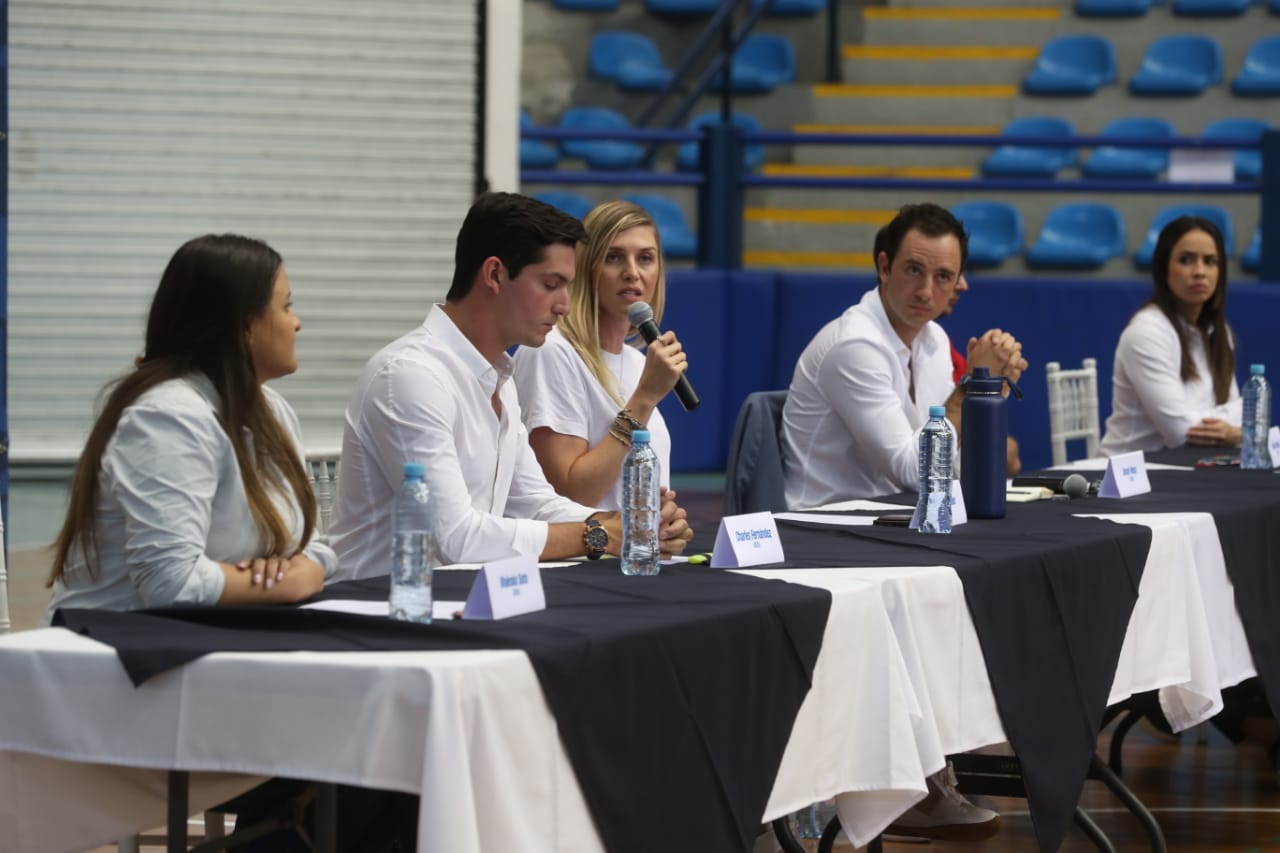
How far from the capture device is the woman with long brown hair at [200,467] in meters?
2.12

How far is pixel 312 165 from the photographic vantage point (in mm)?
6613

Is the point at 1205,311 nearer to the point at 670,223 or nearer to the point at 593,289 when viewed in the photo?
the point at 593,289

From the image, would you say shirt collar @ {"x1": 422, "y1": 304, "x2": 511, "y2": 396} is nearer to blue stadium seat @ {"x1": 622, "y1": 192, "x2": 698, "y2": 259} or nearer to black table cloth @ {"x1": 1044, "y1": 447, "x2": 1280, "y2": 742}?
black table cloth @ {"x1": 1044, "y1": 447, "x2": 1280, "y2": 742}

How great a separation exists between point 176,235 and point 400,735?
16.6 feet

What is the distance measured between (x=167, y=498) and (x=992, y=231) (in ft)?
26.2

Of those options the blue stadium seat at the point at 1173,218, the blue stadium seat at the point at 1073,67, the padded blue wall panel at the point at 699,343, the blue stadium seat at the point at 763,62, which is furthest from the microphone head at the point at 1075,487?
the blue stadium seat at the point at 763,62

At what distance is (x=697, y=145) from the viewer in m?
9.77

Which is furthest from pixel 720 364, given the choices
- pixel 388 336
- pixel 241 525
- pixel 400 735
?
pixel 400 735

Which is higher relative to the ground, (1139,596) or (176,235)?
(176,235)

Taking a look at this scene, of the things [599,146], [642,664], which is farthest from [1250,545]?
[599,146]

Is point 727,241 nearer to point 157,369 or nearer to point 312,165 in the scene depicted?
point 312,165

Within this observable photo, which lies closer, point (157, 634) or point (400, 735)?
point (400, 735)

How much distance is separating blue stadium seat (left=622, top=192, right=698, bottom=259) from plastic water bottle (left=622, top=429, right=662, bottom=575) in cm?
658

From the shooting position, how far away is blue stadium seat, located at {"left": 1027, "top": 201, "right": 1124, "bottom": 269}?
9453 mm
